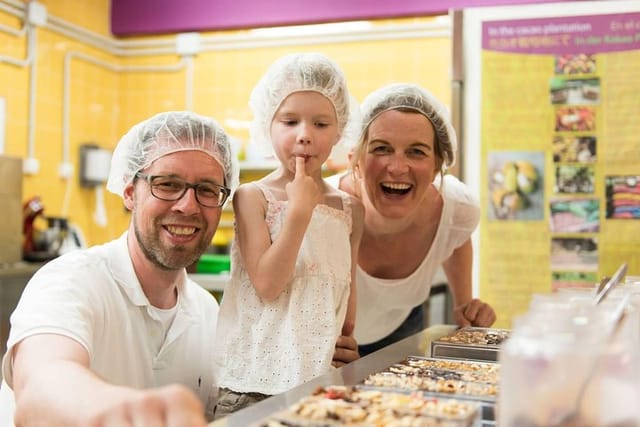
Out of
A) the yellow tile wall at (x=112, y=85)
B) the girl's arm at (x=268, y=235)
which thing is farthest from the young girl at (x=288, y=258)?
the yellow tile wall at (x=112, y=85)

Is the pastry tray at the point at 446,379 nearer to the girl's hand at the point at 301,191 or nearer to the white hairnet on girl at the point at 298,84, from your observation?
the girl's hand at the point at 301,191

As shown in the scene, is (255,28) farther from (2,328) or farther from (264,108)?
(264,108)

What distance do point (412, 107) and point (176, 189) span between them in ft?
2.62

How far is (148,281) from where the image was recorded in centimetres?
177

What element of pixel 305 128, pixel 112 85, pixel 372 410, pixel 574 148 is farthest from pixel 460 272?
pixel 112 85

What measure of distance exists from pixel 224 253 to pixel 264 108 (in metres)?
3.33

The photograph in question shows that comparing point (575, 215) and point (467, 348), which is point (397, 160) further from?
point (575, 215)

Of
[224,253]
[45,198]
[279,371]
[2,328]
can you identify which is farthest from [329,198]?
[45,198]

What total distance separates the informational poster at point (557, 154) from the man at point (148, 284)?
1.19 meters

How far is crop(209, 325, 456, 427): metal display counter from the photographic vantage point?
99cm

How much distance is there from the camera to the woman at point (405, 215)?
2.08 m

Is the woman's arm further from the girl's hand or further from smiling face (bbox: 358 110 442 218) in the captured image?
smiling face (bbox: 358 110 442 218)

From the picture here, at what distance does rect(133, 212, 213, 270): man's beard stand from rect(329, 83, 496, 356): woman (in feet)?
2.02

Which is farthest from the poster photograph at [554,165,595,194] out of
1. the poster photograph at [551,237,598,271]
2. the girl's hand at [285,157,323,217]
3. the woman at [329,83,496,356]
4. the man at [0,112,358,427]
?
the girl's hand at [285,157,323,217]
